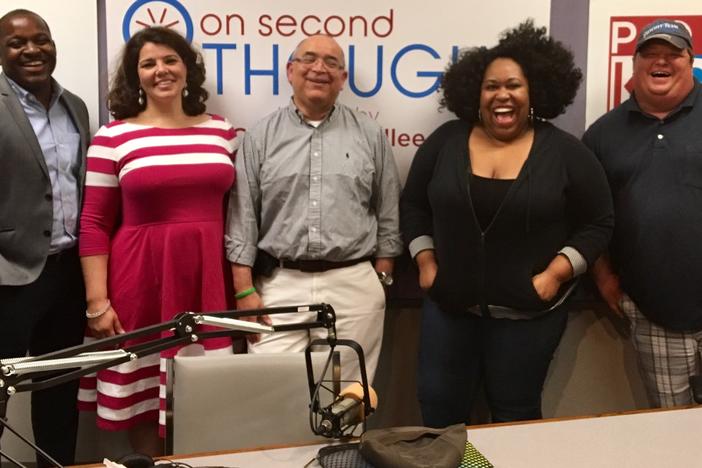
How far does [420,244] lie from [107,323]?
3.59 ft

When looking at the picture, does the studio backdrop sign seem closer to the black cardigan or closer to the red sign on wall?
the red sign on wall

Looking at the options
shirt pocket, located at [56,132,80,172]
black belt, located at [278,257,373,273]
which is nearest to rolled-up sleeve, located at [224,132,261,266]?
black belt, located at [278,257,373,273]

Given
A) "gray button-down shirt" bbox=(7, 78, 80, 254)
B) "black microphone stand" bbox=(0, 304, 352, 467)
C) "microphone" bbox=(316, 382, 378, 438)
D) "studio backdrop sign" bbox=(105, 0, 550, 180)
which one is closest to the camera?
"black microphone stand" bbox=(0, 304, 352, 467)

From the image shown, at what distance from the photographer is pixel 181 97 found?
254 centimetres

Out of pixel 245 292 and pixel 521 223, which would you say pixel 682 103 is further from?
pixel 245 292

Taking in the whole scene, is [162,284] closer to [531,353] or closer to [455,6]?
[531,353]

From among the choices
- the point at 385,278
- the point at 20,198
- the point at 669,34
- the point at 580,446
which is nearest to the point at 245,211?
the point at 385,278

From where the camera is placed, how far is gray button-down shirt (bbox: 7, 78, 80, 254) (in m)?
2.39

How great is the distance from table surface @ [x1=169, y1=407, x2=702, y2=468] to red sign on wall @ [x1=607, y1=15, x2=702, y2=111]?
151cm

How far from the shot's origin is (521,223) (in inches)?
93.9

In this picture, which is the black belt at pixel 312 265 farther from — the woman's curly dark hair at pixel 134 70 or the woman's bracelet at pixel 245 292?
the woman's curly dark hair at pixel 134 70

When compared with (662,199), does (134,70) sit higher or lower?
higher

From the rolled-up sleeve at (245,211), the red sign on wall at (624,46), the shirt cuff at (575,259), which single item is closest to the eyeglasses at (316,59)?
the rolled-up sleeve at (245,211)

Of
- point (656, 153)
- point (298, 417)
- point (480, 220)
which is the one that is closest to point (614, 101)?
point (656, 153)
